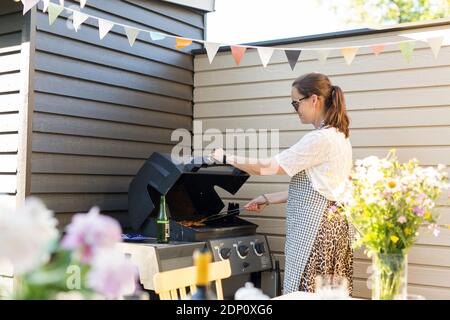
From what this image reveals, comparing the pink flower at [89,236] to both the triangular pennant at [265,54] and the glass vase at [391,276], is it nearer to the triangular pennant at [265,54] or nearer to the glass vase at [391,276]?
the glass vase at [391,276]

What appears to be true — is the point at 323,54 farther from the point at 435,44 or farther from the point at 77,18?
the point at 77,18

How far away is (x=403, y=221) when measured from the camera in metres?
1.73

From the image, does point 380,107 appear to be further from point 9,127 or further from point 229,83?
point 9,127

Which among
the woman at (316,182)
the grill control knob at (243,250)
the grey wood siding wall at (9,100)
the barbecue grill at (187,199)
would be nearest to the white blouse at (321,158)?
the woman at (316,182)

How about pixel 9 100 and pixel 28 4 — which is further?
pixel 9 100

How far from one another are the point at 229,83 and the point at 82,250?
351 cm

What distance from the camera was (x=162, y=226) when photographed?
3.42m

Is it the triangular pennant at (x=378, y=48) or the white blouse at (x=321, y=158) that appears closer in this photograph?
the white blouse at (x=321, y=158)

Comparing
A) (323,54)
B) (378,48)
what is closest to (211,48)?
(323,54)

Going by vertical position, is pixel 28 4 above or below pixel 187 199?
above

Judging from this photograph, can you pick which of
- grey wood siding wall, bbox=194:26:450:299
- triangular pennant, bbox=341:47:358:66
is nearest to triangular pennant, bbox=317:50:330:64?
triangular pennant, bbox=341:47:358:66

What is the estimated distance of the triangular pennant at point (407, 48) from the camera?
3.38 meters

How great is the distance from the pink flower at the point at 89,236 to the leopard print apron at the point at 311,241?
227 centimetres

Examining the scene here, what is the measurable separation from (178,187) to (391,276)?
2329 millimetres
